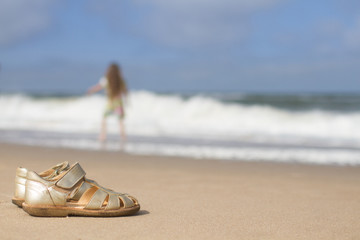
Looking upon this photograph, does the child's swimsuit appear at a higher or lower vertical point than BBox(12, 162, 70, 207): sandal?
higher

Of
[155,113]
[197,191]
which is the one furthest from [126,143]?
[155,113]

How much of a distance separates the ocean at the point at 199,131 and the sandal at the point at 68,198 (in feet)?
14.3

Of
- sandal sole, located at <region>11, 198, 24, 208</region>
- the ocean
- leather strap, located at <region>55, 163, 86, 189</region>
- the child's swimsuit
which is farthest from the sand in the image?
A: the child's swimsuit

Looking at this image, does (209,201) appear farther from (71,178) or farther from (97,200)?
(71,178)

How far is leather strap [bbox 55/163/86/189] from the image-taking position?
3.03m

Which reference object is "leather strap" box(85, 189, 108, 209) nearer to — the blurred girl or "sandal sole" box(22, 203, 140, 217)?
"sandal sole" box(22, 203, 140, 217)

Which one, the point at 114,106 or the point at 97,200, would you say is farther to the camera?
the point at 114,106

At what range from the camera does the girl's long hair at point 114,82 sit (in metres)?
11.1

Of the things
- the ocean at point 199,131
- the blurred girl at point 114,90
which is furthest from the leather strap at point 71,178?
the blurred girl at point 114,90

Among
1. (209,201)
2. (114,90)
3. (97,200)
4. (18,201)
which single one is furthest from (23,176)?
(114,90)

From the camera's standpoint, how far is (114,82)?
11.2 metres

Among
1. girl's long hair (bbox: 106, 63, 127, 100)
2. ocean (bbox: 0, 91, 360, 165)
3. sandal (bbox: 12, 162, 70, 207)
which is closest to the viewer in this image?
sandal (bbox: 12, 162, 70, 207)

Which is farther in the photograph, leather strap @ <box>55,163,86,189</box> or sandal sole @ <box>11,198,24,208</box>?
sandal sole @ <box>11,198,24,208</box>

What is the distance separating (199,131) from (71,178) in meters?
10.2
